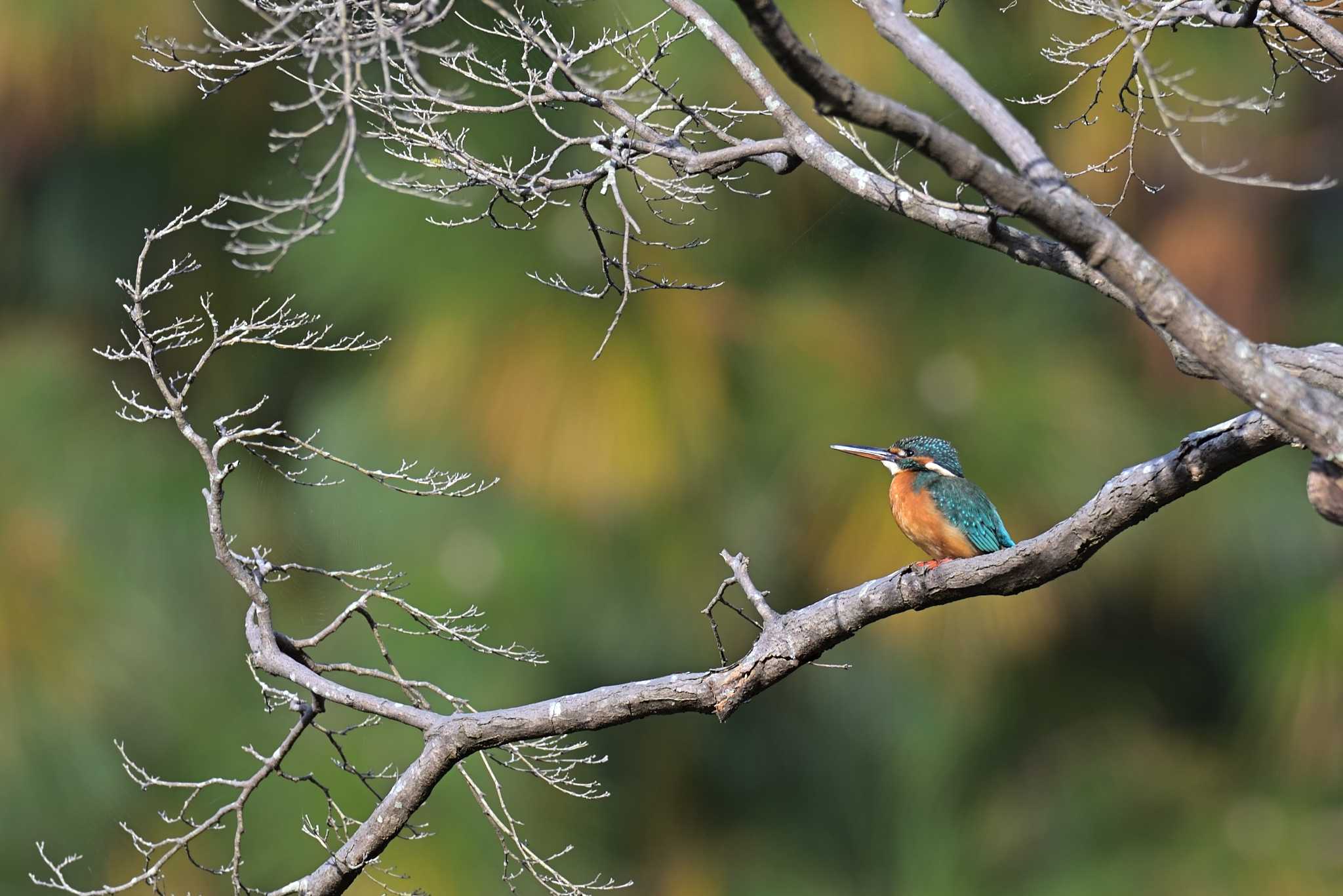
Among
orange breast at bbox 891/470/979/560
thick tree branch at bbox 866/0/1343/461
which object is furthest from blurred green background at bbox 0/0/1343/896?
thick tree branch at bbox 866/0/1343/461

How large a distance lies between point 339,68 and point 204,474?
6014 millimetres

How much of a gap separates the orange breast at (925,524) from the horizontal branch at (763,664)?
69cm

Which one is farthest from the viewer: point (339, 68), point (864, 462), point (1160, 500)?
point (864, 462)

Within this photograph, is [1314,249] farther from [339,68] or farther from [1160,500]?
[339,68]

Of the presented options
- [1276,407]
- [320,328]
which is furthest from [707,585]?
[1276,407]

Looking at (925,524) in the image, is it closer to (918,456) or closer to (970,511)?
(970,511)

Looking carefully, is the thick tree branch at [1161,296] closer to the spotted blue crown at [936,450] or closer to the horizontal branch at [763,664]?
the horizontal branch at [763,664]

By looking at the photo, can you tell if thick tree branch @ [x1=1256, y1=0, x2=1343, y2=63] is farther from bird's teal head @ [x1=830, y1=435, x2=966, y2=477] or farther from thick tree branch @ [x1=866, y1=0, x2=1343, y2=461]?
bird's teal head @ [x1=830, y1=435, x2=966, y2=477]

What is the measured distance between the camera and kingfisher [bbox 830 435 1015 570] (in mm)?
3904

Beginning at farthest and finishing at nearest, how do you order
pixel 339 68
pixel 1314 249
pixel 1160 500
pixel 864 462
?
pixel 1314 249
pixel 864 462
pixel 1160 500
pixel 339 68

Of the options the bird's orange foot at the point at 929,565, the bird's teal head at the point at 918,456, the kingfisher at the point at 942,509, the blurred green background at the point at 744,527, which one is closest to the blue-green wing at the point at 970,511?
the kingfisher at the point at 942,509

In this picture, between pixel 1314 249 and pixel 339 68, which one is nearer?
pixel 339 68

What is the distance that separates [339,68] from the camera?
2.40 m

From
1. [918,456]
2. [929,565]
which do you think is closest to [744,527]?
[918,456]
